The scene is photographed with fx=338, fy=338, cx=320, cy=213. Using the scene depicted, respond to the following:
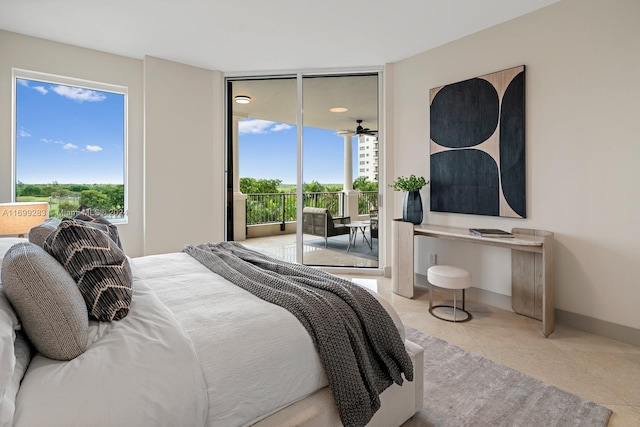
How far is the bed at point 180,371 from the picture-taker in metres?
0.85

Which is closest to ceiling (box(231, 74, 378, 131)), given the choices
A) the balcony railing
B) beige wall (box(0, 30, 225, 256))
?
beige wall (box(0, 30, 225, 256))

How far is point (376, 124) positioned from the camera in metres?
4.35

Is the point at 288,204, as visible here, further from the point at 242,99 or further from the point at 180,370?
the point at 180,370

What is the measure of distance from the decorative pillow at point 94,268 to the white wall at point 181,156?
285 centimetres

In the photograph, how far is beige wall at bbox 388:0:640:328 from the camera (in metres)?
2.46

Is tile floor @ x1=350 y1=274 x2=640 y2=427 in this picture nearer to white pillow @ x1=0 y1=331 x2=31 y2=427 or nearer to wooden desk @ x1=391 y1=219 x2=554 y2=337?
wooden desk @ x1=391 y1=219 x2=554 y2=337

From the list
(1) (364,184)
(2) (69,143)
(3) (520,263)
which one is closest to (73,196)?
(2) (69,143)

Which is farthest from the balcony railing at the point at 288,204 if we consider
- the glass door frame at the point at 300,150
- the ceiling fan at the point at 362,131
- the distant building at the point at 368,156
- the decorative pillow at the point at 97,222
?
the decorative pillow at the point at 97,222

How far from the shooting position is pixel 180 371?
39.6 inches

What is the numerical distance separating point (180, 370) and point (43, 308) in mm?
432

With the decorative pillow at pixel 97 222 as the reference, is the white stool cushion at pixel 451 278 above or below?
below

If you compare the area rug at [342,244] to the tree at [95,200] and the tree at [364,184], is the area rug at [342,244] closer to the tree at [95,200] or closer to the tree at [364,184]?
the tree at [364,184]

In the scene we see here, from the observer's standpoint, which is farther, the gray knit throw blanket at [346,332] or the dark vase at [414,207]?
the dark vase at [414,207]

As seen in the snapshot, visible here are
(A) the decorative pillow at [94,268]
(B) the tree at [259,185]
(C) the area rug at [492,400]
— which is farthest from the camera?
(B) the tree at [259,185]
